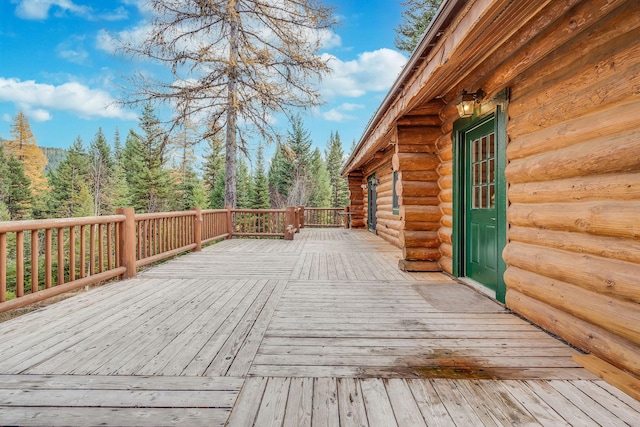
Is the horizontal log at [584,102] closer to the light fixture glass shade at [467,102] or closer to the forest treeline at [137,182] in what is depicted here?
the light fixture glass shade at [467,102]

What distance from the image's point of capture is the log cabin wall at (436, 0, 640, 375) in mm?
1660

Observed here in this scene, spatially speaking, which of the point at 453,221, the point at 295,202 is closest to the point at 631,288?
the point at 453,221

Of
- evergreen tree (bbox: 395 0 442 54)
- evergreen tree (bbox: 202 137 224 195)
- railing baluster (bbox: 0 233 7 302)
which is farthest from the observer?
evergreen tree (bbox: 202 137 224 195)

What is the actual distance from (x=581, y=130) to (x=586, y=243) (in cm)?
75

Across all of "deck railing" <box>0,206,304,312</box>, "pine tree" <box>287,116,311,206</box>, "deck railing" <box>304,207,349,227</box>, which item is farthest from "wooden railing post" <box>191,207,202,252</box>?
"pine tree" <box>287,116,311,206</box>

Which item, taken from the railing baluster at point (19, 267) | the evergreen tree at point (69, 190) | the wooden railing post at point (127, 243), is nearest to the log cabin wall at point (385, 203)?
the wooden railing post at point (127, 243)

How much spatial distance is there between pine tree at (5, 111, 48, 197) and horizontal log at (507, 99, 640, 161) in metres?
33.6

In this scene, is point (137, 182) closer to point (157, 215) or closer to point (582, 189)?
point (157, 215)

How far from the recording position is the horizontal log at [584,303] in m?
1.63

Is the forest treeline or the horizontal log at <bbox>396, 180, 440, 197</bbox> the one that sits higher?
the forest treeline

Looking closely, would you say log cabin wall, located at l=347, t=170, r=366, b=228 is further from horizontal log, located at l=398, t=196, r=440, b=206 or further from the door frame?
the door frame

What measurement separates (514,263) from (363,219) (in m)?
9.74

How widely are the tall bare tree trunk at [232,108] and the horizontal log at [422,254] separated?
273 inches

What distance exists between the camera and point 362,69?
168ft
